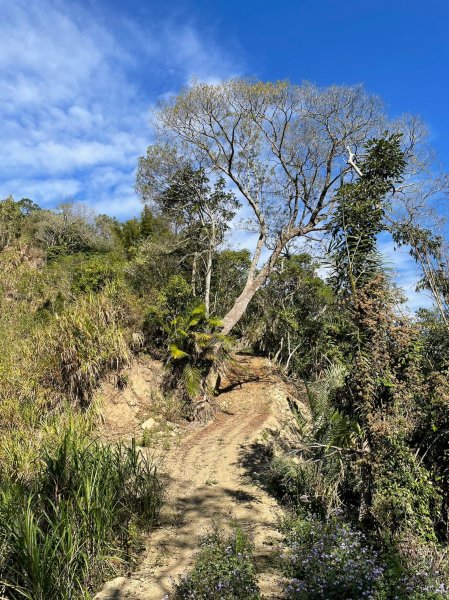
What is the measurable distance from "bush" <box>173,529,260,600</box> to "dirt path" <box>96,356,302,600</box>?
0.28 m

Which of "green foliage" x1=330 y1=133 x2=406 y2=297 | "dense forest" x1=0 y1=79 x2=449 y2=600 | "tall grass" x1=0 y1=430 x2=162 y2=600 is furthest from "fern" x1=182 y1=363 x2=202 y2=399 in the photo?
"green foliage" x1=330 y1=133 x2=406 y2=297

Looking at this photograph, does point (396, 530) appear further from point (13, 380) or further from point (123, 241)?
point (123, 241)

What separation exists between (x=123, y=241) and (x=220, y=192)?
9.50 metres

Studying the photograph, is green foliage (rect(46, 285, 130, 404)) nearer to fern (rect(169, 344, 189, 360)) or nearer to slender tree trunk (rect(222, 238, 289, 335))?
fern (rect(169, 344, 189, 360))

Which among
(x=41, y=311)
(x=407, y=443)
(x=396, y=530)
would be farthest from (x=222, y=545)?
(x=41, y=311)

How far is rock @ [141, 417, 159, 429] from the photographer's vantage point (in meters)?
9.45

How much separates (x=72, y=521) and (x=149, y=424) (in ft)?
18.1

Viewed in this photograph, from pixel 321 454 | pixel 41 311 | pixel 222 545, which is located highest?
pixel 41 311

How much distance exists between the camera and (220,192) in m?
14.8

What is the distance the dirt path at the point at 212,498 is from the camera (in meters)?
4.09

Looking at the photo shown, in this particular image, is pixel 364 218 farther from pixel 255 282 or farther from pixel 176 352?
pixel 255 282

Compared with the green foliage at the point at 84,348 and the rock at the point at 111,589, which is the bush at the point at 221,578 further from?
the green foliage at the point at 84,348

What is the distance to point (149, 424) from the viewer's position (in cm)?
951

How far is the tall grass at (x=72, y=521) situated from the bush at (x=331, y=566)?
176 cm
